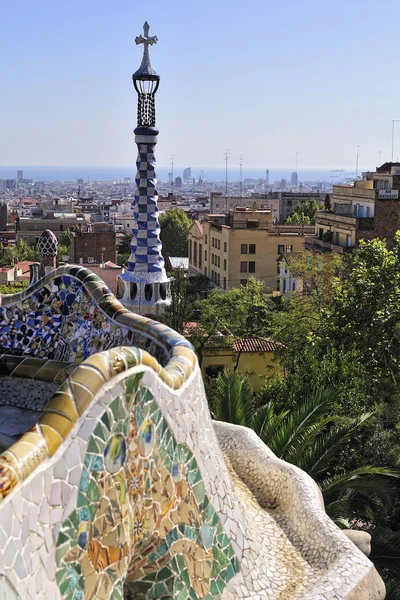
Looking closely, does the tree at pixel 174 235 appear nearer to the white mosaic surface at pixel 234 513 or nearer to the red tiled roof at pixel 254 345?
the red tiled roof at pixel 254 345

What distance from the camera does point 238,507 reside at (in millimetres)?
5445

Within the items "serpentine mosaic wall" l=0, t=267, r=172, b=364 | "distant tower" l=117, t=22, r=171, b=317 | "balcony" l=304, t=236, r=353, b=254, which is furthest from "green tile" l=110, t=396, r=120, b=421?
"balcony" l=304, t=236, r=353, b=254

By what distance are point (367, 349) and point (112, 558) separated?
35.0ft

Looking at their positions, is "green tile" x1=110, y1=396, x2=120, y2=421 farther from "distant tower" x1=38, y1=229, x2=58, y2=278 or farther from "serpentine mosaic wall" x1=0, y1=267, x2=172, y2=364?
"distant tower" x1=38, y1=229, x2=58, y2=278

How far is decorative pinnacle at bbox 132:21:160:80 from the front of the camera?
1219cm

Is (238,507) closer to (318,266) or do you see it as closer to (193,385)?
(193,385)

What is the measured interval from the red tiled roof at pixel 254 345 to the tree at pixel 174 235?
4491cm

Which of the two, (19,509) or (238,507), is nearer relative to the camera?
(19,509)

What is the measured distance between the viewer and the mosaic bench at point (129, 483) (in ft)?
11.3

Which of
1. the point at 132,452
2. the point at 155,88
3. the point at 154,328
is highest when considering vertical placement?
the point at 155,88

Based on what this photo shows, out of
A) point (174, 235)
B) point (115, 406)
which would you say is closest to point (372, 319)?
point (115, 406)

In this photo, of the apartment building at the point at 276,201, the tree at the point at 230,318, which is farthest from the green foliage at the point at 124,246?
the tree at the point at 230,318

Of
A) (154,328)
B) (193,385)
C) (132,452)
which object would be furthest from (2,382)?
(132,452)

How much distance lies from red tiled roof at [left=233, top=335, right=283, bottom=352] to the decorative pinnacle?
7921 millimetres
